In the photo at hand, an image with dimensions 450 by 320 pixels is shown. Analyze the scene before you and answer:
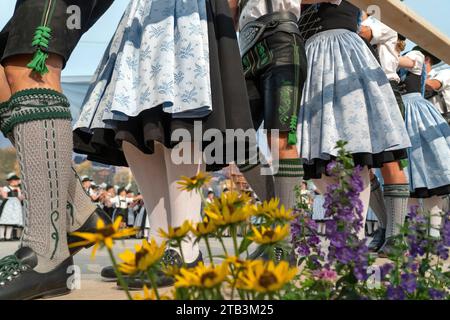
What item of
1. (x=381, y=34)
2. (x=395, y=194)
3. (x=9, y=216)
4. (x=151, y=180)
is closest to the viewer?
(x=151, y=180)

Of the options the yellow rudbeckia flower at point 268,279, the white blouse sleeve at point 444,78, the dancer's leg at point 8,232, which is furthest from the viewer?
the dancer's leg at point 8,232

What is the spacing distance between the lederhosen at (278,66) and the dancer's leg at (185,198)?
0.57 m

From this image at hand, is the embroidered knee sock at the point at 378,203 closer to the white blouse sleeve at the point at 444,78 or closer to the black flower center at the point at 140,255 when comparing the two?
the white blouse sleeve at the point at 444,78

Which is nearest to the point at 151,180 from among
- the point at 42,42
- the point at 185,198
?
the point at 185,198

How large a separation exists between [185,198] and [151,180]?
30cm

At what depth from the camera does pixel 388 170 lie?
332 centimetres

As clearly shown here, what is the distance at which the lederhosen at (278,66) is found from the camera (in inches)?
86.0

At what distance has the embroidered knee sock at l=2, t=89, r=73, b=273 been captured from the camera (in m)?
1.38

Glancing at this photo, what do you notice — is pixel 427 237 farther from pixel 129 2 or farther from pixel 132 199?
pixel 132 199

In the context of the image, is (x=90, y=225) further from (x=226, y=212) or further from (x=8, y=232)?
(x=8, y=232)

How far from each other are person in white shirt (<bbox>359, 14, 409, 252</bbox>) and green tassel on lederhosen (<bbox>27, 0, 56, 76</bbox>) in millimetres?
2320

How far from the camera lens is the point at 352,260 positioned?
2.41 ft

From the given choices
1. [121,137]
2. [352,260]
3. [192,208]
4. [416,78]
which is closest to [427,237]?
[352,260]

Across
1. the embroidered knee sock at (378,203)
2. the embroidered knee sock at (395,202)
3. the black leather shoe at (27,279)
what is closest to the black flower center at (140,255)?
the black leather shoe at (27,279)
